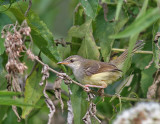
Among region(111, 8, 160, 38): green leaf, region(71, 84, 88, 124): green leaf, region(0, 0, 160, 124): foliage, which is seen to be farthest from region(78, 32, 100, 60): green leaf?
region(111, 8, 160, 38): green leaf

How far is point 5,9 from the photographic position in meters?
3.19

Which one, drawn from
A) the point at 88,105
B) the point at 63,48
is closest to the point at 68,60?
the point at 63,48

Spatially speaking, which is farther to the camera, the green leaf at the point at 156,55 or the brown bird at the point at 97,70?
the brown bird at the point at 97,70

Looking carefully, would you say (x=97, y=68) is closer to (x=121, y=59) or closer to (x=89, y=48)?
(x=121, y=59)

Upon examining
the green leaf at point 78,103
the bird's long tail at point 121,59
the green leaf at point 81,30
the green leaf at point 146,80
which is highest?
the green leaf at point 81,30

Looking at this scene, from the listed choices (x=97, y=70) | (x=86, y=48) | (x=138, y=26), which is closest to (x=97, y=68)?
(x=97, y=70)

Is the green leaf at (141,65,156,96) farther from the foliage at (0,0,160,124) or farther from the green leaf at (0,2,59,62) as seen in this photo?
the green leaf at (0,2,59,62)

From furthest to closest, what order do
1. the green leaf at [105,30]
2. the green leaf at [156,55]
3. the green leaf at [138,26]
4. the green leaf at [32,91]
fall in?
the green leaf at [105,30] → the green leaf at [32,91] → the green leaf at [156,55] → the green leaf at [138,26]

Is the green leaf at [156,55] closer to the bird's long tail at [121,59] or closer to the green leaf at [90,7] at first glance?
the green leaf at [90,7]

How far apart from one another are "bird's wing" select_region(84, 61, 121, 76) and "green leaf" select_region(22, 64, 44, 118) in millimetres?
961

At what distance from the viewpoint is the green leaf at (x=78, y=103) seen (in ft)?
11.0

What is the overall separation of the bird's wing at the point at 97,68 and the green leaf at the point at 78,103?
70 centimetres

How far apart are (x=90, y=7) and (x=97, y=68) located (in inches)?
54.9

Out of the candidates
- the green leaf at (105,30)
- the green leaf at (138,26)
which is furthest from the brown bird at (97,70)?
the green leaf at (138,26)
